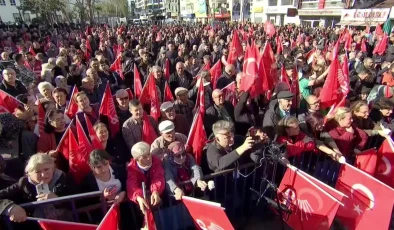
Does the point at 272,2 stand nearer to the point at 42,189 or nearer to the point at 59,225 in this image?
the point at 42,189

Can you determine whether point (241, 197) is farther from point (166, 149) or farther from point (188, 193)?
point (166, 149)

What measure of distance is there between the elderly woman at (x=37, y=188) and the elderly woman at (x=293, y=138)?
8.40 feet

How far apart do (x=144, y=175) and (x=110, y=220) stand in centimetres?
63

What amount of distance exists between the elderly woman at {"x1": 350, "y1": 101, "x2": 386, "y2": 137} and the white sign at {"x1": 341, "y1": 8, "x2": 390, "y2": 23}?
75.5ft

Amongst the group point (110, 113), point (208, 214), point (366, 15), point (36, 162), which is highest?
point (366, 15)

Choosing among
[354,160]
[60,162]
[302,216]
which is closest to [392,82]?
[354,160]

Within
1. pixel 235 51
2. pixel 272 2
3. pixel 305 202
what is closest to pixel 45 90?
pixel 305 202

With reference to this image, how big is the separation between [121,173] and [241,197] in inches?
62.4

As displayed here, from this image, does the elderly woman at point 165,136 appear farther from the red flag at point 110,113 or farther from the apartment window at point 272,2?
the apartment window at point 272,2

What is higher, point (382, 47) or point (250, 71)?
point (250, 71)

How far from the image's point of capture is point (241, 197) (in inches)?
147

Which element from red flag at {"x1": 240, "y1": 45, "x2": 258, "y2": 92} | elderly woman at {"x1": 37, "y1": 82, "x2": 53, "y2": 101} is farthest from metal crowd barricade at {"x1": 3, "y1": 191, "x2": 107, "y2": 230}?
red flag at {"x1": 240, "y1": 45, "x2": 258, "y2": 92}

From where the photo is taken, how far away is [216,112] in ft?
15.2

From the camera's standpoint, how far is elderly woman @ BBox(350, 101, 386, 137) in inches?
161
